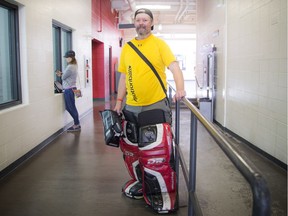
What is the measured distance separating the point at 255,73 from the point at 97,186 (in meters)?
2.83

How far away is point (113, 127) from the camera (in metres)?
2.69

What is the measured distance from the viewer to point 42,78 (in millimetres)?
4793

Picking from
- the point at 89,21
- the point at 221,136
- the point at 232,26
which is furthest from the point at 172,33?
the point at 221,136

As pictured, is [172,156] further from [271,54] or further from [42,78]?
[42,78]

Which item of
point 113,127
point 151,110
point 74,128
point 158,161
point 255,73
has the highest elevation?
point 255,73

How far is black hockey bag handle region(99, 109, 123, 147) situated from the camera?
2.69 metres

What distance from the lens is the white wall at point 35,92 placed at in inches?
147

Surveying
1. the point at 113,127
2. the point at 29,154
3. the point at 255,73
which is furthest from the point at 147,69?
the point at 255,73

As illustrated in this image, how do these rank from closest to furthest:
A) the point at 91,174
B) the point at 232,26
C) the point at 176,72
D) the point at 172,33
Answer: the point at 176,72 < the point at 91,174 < the point at 232,26 < the point at 172,33

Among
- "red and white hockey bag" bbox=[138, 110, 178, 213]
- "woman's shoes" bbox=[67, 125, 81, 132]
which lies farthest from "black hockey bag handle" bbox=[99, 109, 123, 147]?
"woman's shoes" bbox=[67, 125, 81, 132]

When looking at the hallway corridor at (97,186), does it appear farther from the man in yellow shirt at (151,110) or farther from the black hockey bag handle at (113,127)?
the black hockey bag handle at (113,127)

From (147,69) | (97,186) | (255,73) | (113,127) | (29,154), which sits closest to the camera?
(147,69)

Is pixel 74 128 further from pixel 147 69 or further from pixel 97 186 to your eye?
pixel 147 69

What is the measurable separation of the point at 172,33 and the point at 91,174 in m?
16.9
